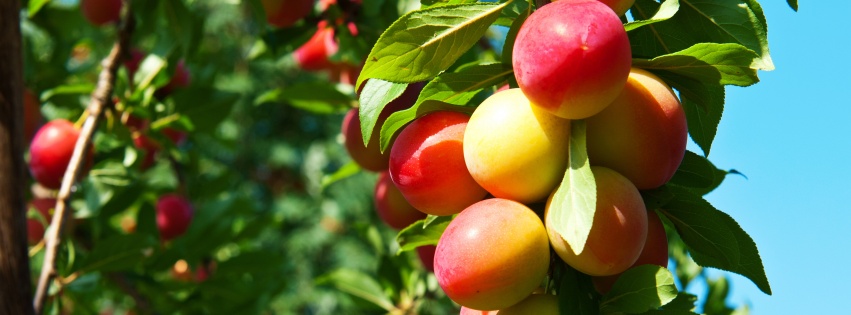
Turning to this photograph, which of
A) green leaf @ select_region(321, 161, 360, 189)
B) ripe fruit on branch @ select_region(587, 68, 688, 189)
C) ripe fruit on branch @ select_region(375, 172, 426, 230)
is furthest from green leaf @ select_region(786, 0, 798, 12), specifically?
green leaf @ select_region(321, 161, 360, 189)

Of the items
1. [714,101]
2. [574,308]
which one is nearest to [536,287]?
[574,308]

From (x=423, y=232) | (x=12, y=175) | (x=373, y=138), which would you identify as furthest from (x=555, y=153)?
(x=12, y=175)

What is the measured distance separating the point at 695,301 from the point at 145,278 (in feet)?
2.18

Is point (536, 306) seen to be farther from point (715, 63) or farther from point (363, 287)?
point (363, 287)

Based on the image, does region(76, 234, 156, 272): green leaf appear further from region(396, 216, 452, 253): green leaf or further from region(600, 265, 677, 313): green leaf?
region(600, 265, 677, 313): green leaf

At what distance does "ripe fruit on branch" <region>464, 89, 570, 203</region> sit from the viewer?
387mm

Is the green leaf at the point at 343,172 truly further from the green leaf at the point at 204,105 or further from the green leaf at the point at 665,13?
the green leaf at the point at 665,13

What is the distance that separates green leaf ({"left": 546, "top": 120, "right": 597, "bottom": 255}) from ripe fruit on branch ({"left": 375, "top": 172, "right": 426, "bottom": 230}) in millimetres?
311

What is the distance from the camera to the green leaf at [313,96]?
0.82m

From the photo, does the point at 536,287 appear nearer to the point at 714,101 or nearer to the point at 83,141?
the point at 714,101

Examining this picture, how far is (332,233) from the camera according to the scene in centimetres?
519

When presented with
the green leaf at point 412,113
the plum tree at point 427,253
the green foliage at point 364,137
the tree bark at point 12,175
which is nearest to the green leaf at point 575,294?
the green foliage at point 364,137

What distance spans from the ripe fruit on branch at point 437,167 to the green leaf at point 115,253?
→ 461 millimetres

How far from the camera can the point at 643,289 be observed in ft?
1.27
